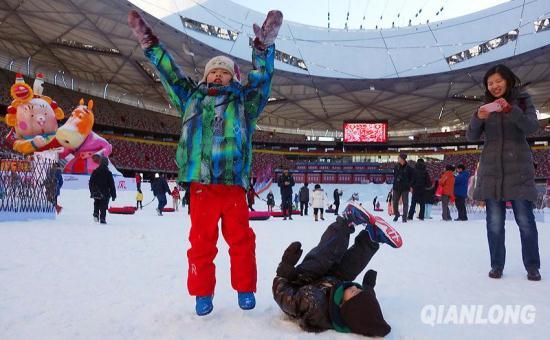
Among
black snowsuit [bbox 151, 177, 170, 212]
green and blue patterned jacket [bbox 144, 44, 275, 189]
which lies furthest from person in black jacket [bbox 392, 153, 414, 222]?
green and blue patterned jacket [bbox 144, 44, 275, 189]

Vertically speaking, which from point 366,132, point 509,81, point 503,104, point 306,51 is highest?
point 306,51

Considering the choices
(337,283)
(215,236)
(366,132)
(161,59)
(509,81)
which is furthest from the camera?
(366,132)

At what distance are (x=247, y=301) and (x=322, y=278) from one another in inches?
15.6

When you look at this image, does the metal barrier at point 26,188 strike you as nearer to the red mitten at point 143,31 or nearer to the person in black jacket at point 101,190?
the person in black jacket at point 101,190

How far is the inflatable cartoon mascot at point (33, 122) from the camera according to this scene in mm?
16250

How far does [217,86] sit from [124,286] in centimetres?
140

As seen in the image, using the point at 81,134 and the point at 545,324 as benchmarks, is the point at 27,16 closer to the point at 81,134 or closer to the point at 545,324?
the point at 81,134

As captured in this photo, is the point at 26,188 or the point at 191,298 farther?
the point at 26,188

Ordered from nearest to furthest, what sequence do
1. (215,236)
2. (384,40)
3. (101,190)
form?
(215,236), (101,190), (384,40)

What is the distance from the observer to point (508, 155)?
2732 millimetres

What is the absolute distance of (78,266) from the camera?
3.04 metres

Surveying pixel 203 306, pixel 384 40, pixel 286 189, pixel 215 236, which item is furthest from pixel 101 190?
pixel 384 40

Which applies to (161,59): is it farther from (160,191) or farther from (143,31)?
(160,191)

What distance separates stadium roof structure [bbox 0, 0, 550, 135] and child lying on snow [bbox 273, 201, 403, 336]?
22.3 metres
